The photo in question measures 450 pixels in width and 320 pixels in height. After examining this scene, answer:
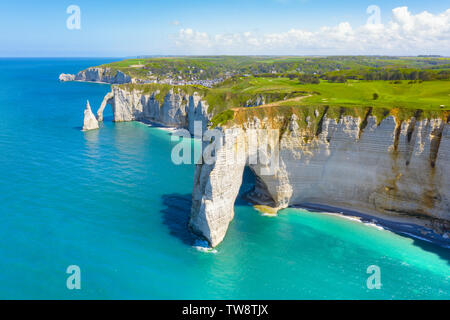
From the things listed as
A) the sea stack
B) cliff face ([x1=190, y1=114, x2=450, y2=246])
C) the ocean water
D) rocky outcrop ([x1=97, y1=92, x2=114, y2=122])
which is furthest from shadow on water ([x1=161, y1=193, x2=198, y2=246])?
rocky outcrop ([x1=97, y1=92, x2=114, y2=122])

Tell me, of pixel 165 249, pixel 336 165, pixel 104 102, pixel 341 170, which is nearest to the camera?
pixel 165 249

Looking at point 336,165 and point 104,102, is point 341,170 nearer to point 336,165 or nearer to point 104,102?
point 336,165

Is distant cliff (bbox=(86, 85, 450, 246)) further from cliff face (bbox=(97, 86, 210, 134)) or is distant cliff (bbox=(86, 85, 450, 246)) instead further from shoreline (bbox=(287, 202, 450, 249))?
cliff face (bbox=(97, 86, 210, 134))

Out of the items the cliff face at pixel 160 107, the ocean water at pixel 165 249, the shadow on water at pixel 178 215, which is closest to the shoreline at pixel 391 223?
the ocean water at pixel 165 249

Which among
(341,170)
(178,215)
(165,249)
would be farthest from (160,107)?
(165,249)

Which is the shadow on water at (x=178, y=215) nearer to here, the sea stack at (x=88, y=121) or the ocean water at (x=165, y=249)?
the ocean water at (x=165, y=249)

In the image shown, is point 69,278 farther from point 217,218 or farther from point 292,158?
point 292,158
